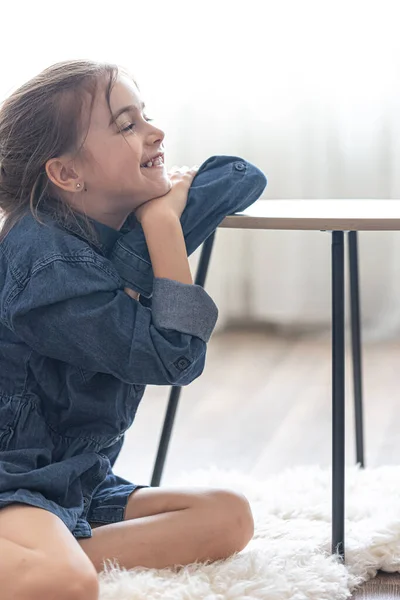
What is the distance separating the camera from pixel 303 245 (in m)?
2.46

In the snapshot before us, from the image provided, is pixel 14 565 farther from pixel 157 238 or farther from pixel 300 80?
pixel 300 80

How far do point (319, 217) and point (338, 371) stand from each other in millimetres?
184

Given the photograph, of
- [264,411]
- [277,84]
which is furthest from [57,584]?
[277,84]

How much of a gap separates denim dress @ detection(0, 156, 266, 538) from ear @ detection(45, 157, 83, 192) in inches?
1.4

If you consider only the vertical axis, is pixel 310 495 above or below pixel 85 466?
below

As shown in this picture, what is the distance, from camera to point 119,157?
1.11 m

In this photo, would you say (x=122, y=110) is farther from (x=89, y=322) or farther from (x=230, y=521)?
(x=230, y=521)

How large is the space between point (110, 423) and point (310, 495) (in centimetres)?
39

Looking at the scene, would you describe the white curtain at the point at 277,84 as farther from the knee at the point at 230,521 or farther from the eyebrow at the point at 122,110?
the knee at the point at 230,521

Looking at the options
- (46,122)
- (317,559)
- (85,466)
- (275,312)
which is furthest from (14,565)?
(275,312)

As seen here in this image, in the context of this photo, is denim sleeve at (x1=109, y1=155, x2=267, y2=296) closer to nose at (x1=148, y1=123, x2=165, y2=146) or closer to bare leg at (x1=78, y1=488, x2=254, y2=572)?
nose at (x1=148, y1=123, x2=165, y2=146)

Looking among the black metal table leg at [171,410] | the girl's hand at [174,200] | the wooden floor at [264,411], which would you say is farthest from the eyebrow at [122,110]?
the wooden floor at [264,411]

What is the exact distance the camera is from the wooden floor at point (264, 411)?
1695 mm

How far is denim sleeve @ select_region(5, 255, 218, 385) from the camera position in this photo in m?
1.03
